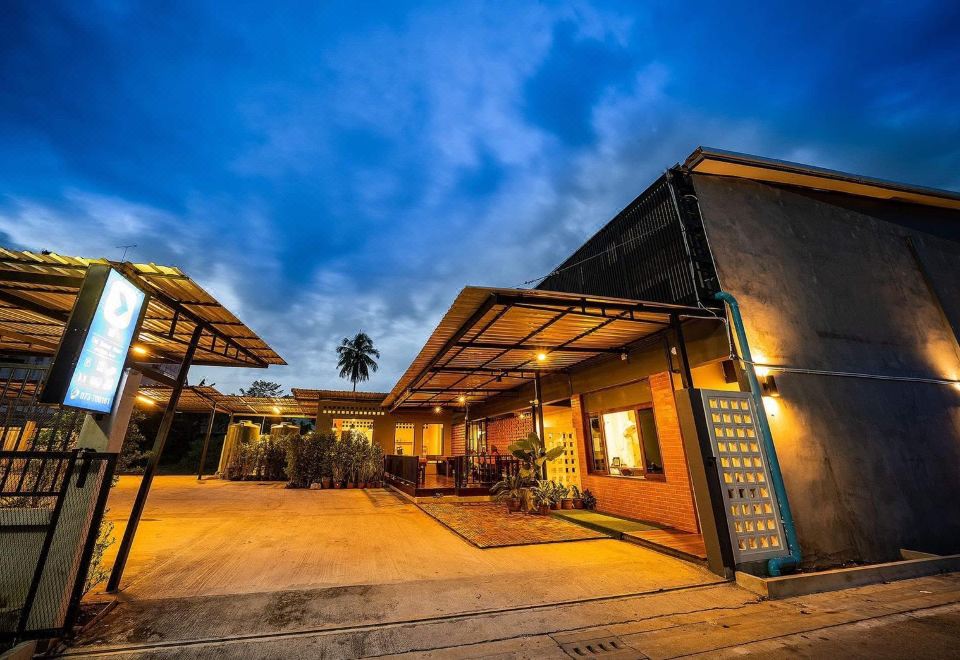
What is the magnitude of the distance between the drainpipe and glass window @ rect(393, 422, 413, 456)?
17.1m

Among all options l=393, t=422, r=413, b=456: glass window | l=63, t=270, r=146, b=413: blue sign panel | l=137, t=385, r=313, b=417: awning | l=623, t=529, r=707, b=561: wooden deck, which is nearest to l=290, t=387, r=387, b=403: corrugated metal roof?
l=137, t=385, r=313, b=417: awning

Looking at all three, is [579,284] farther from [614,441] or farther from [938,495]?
[938,495]

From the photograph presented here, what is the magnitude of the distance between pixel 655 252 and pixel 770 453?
4029mm

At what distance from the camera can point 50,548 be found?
3.09 meters

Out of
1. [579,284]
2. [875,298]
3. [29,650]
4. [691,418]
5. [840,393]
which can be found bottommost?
[29,650]

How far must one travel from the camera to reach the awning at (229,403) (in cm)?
1510

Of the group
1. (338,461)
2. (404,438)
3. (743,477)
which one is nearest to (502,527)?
(743,477)

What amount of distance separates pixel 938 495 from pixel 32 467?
12.8 m

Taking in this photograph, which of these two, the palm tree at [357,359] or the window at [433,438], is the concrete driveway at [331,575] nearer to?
the window at [433,438]

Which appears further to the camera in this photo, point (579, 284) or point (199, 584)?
point (579, 284)

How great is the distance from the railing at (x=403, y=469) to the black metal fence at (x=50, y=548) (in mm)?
8727

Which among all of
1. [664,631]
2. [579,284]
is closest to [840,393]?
[664,631]

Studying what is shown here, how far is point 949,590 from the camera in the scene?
4.28 meters

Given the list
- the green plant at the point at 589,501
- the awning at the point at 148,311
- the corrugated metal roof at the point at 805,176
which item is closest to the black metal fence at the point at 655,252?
the corrugated metal roof at the point at 805,176
